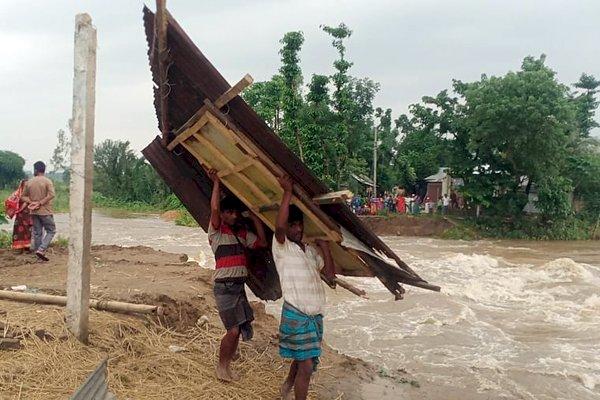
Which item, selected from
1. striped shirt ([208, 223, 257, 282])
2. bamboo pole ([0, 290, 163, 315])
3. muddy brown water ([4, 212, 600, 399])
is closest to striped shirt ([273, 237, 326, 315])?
striped shirt ([208, 223, 257, 282])

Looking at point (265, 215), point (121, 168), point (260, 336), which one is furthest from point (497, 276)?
point (121, 168)

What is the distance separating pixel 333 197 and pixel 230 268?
115 centimetres

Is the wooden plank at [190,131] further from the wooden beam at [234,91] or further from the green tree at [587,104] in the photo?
the green tree at [587,104]

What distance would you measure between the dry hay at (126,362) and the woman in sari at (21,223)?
4311mm

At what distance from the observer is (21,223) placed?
883 cm

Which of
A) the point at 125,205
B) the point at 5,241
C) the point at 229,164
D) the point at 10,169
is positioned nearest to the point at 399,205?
the point at 5,241

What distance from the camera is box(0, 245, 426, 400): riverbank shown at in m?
3.63

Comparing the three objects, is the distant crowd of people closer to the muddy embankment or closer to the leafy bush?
the muddy embankment

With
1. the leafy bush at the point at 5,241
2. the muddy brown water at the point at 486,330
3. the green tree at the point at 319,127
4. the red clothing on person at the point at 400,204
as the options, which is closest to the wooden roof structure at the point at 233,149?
the muddy brown water at the point at 486,330

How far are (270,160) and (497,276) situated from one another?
46.2ft

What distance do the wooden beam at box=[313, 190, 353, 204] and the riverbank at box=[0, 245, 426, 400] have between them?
165cm

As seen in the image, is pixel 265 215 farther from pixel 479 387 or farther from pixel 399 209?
pixel 399 209

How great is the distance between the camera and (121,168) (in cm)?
5309

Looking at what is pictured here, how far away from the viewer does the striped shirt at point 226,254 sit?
4023mm
